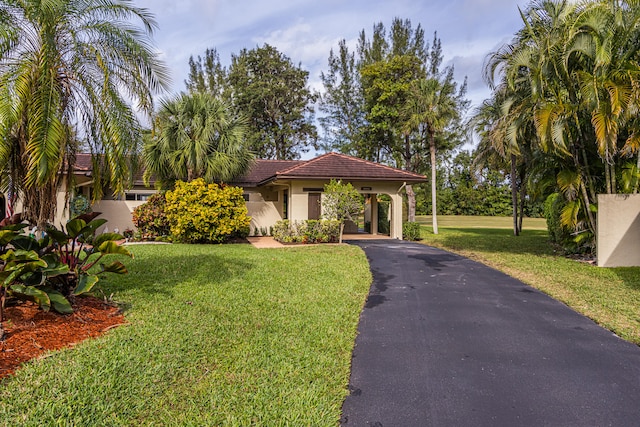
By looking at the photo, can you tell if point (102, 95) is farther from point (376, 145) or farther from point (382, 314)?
point (376, 145)

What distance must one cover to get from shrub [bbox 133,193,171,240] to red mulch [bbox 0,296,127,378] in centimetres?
1125

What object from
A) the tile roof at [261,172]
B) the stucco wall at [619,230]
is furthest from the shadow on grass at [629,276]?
the tile roof at [261,172]

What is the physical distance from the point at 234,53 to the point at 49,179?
3820cm

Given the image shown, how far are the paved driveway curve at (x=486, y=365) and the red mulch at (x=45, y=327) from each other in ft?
11.0

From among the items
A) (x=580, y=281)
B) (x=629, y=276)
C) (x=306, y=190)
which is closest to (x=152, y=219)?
(x=306, y=190)

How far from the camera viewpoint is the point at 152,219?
1698cm

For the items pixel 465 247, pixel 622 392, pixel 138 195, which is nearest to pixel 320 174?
pixel 465 247

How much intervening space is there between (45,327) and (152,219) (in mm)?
12670

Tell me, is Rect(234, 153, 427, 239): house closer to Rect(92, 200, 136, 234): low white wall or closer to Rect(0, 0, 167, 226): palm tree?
Rect(92, 200, 136, 234): low white wall

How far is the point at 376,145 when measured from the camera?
109 ft

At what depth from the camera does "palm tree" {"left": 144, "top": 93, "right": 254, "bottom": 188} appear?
643 inches

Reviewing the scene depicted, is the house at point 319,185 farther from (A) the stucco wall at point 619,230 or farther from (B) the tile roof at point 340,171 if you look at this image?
(A) the stucco wall at point 619,230

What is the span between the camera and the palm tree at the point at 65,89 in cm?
543

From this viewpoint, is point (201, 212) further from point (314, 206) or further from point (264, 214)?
point (264, 214)
